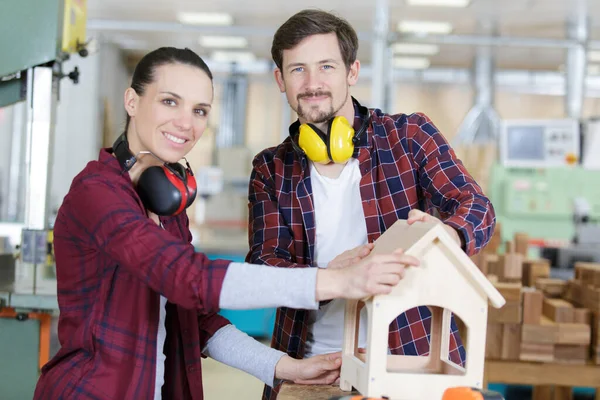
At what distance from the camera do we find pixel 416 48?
779cm

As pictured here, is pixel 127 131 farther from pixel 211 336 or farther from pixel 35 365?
pixel 35 365

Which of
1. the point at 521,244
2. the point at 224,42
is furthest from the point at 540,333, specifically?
the point at 224,42

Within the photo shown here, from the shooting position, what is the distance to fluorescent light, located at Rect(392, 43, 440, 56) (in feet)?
25.0

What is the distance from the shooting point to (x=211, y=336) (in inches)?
54.5

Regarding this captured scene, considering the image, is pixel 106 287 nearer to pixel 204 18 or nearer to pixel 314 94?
pixel 314 94

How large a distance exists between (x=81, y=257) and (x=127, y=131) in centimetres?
27

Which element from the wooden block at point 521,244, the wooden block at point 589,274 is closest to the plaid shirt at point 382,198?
the wooden block at point 589,274

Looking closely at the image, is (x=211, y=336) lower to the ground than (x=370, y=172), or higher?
lower

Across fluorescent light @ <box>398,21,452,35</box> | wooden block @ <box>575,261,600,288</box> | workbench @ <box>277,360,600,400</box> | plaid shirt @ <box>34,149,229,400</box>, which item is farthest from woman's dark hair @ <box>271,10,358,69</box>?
fluorescent light @ <box>398,21,452,35</box>

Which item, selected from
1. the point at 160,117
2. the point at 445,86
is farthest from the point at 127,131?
the point at 445,86

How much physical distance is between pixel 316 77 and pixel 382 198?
0.33 meters

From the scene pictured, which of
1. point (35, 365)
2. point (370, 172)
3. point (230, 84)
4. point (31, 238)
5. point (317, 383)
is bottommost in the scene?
point (35, 365)

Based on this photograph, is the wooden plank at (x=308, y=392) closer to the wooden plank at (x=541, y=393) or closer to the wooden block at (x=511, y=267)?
the wooden block at (x=511, y=267)

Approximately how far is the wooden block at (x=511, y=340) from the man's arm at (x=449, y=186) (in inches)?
40.1
